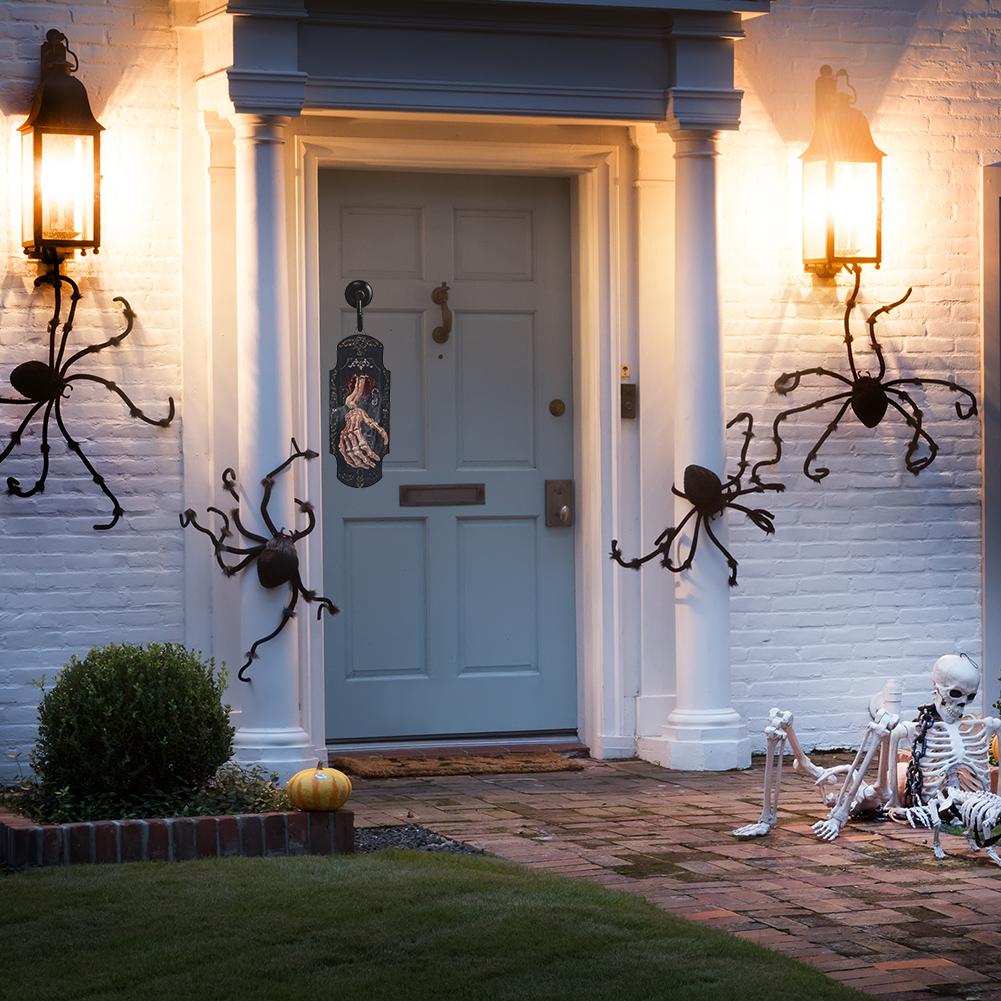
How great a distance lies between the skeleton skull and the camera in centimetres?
560

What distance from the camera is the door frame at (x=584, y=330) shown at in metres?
7.14

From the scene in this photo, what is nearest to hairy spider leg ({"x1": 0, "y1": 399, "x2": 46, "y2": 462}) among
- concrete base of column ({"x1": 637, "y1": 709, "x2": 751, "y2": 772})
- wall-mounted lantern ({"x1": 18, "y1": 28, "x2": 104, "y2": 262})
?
wall-mounted lantern ({"x1": 18, "y1": 28, "x2": 104, "y2": 262})

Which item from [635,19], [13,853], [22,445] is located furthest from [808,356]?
[13,853]

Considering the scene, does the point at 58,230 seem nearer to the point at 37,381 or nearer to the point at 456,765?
the point at 37,381

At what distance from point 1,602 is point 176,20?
2.28 metres

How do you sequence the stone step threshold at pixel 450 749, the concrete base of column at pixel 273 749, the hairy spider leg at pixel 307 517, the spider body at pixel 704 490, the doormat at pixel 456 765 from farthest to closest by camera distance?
the stone step threshold at pixel 450 749 → the spider body at pixel 704 490 → the doormat at pixel 456 765 → the hairy spider leg at pixel 307 517 → the concrete base of column at pixel 273 749

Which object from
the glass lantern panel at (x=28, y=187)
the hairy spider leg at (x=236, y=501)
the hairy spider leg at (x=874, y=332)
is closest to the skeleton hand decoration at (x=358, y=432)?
the hairy spider leg at (x=236, y=501)

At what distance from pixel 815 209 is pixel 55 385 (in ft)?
10.3

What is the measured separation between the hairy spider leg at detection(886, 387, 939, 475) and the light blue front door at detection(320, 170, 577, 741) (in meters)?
1.41

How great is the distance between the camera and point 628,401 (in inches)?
293

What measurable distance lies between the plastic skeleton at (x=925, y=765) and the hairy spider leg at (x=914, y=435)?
2067 millimetres

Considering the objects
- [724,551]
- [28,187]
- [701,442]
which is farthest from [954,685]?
[28,187]

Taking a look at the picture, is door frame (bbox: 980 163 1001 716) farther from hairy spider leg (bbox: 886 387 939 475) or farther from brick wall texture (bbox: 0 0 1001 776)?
hairy spider leg (bbox: 886 387 939 475)

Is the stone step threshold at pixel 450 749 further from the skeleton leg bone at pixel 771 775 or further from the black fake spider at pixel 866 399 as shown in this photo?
the skeleton leg bone at pixel 771 775
